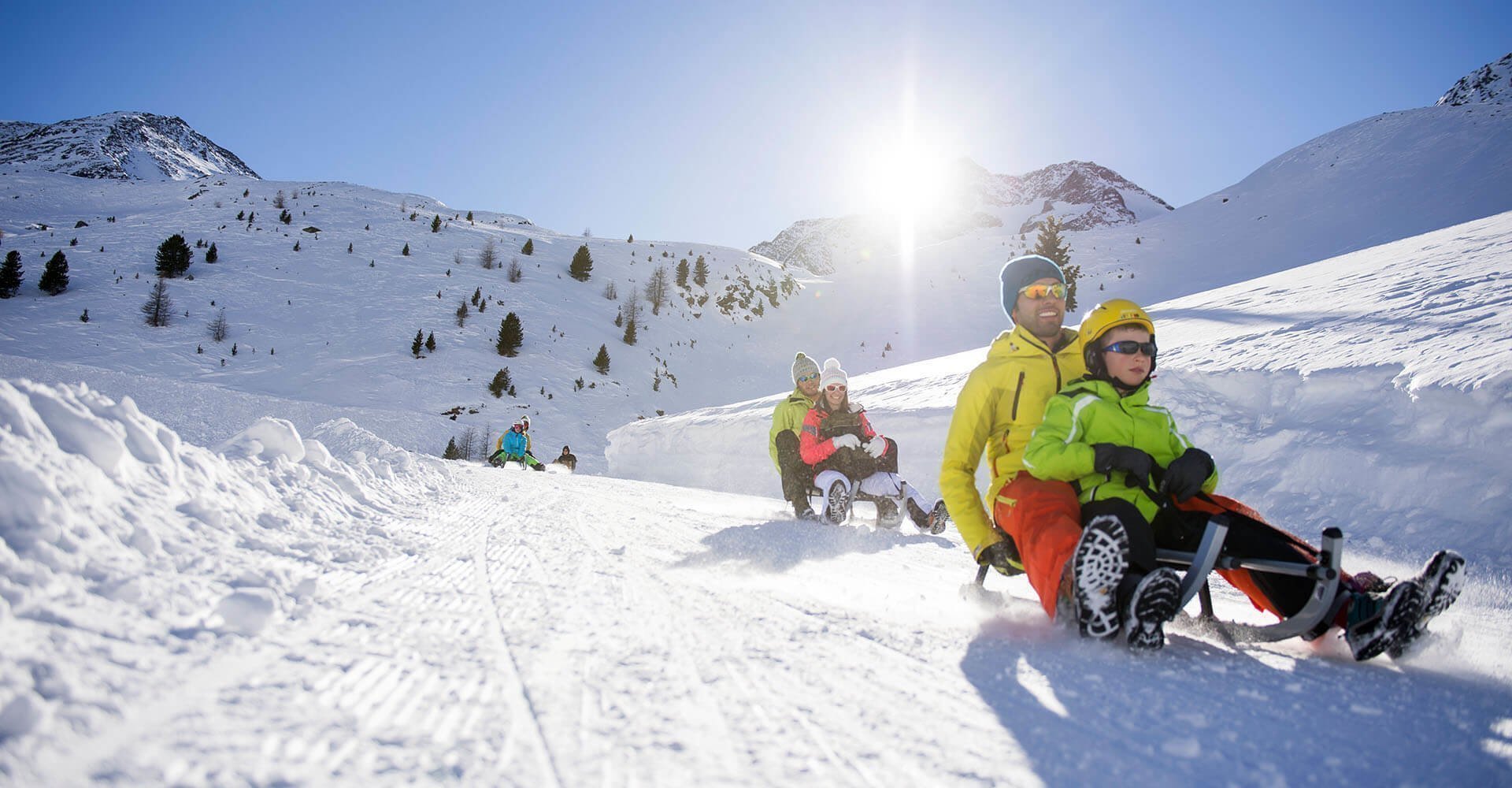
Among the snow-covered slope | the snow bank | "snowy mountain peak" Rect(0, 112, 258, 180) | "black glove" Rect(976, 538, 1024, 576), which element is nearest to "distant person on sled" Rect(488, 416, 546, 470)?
the snow-covered slope

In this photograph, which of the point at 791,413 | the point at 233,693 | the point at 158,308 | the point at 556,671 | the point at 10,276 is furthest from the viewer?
the point at 158,308

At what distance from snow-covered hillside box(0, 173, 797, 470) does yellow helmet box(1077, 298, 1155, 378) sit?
14.0m

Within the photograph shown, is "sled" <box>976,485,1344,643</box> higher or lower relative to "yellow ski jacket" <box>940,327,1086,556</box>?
lower

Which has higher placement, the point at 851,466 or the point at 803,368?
the point at 803,368

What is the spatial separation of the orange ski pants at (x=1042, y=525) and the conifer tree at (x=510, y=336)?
24.6 m

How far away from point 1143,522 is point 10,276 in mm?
32316

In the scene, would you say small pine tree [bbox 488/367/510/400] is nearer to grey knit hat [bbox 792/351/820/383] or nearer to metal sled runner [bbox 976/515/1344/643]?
grey knit hat [bbox 792/351/820/383]

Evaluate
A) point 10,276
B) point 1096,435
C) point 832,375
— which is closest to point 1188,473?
point 1096,435

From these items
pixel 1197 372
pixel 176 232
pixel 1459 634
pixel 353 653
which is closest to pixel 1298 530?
pixel 1197 372

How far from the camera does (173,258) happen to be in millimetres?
23641

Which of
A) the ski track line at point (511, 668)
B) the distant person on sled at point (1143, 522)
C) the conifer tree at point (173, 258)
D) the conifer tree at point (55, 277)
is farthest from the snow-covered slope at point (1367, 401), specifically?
the conifer tree at point (55, 277)

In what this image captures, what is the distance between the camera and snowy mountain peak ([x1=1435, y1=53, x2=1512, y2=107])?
199 ft

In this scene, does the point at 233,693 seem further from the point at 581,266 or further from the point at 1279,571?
the point at 581,266

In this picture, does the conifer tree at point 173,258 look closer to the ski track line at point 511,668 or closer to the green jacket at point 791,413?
the green jacket at point 791,413
